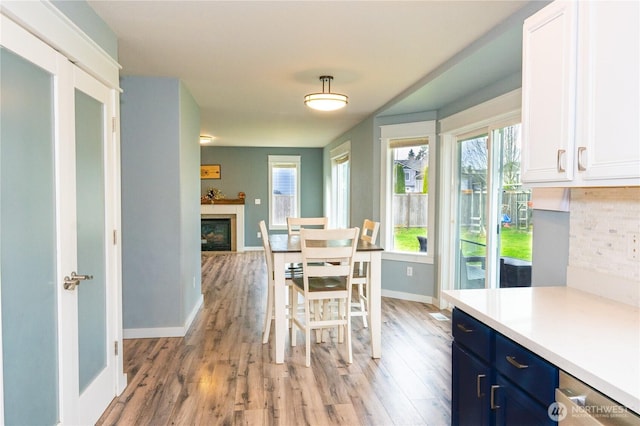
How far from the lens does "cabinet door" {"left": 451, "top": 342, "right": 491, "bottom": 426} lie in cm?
163

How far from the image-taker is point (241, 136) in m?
7.78

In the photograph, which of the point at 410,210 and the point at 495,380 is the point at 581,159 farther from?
the point at 410,210

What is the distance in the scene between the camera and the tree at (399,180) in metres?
5.37

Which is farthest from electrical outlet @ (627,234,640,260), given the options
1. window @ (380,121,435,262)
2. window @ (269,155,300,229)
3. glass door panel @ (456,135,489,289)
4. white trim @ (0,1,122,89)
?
window @ (269,155,300,229)

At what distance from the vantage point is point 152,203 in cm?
382

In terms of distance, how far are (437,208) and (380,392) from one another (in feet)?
8.82

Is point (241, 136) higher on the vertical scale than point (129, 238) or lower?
higher

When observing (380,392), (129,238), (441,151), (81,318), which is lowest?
(380,392)

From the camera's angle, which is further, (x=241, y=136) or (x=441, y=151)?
(x=241, y=136)

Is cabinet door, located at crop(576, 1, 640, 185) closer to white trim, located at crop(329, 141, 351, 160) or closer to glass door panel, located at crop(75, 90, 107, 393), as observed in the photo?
glass door panel, located at crop(75, 90, 107, 393)

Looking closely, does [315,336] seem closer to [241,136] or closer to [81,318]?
[81,318]

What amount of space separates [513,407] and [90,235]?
2242mm

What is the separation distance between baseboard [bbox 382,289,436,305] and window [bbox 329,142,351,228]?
232 cm

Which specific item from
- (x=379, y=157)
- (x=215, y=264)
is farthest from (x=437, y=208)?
(x=215, y=264)
